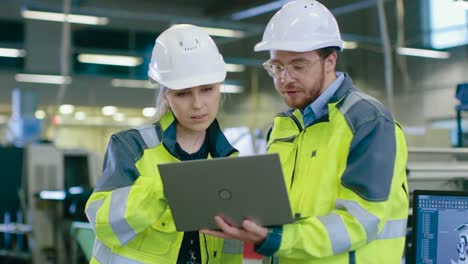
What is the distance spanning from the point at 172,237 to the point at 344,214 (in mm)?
519

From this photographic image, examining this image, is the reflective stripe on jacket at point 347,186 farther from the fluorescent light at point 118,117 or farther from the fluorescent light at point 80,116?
the fluorescent light at point 118,117

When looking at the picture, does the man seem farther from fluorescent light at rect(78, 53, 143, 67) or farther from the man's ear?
fluorescent light at rect(78, 53, 143, 67)

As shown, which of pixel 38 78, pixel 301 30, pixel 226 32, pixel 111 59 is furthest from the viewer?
pixel 111 59

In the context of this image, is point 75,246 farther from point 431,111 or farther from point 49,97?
point 49,97

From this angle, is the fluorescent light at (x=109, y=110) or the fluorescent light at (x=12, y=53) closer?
the fluorescent light at (x=12, y=53)

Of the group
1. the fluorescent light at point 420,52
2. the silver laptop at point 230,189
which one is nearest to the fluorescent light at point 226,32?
the fluorescent light at point 420,52

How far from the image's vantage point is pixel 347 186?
1.74 m

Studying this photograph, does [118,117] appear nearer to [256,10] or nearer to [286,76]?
[256,10]

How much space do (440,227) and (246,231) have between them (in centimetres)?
83

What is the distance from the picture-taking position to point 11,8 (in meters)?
13.2

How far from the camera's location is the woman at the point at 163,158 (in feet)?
6.14

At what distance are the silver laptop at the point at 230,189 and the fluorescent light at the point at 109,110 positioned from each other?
39.0ft

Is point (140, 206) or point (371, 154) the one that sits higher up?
point (371, 154)

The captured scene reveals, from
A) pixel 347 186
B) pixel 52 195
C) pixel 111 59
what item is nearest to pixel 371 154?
pixel 347 186
